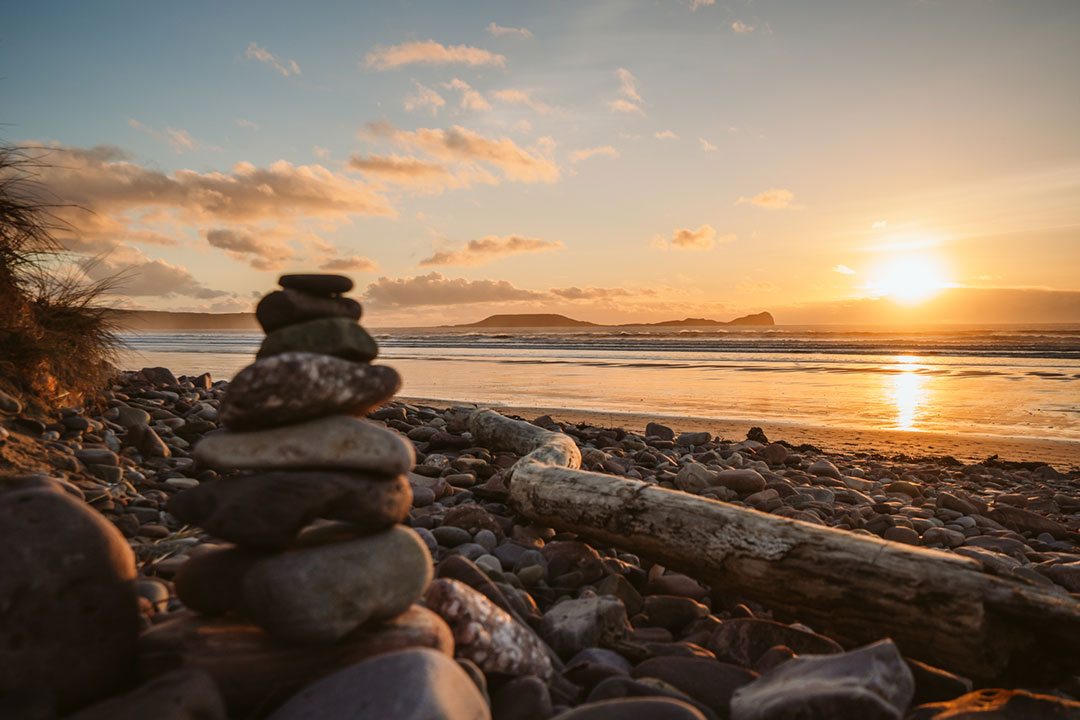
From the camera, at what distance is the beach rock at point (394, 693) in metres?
2.20

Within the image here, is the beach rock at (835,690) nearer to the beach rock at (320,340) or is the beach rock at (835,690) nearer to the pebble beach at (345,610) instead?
the pebble beach at (345,610)

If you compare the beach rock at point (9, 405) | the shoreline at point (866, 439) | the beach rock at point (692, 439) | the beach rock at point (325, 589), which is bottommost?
the shoreline at point (866, 439)

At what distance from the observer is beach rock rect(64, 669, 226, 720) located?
83.7 inches

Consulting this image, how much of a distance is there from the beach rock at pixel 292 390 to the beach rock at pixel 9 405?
4079mm

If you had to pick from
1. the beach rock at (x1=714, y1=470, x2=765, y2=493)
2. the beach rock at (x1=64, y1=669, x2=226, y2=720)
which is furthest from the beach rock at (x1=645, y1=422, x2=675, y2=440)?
the beach rock at (x1=64, y1=669, x2=226, y2=720)

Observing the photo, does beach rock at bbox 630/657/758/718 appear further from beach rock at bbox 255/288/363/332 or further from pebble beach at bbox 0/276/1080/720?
beach rock at bbox 255/288/363/332

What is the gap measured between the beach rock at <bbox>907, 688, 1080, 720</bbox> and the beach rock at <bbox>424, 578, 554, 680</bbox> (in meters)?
1.83

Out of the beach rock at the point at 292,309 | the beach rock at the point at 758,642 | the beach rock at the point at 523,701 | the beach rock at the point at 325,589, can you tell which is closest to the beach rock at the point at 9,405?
the beach rock at the point at 292,309

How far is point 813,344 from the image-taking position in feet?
141

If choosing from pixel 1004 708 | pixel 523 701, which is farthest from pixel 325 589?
pixel 1004 708

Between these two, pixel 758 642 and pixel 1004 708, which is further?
pixel 758 642

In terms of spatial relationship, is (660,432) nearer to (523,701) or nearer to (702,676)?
(702,676)

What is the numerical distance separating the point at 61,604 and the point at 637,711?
7.36ft

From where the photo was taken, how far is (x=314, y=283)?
3.20 metres
